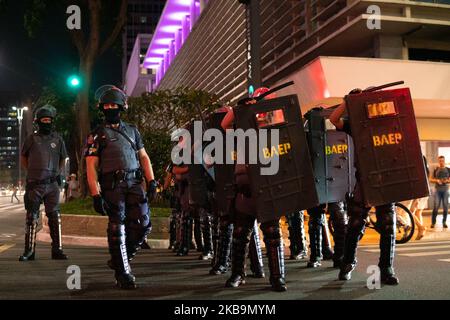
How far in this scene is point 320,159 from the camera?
6.52 m

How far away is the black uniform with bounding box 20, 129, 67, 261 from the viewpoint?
7.51 m

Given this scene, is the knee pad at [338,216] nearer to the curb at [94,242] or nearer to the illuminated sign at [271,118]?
the illuminated sign at [271,118]

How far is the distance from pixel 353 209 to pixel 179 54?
1850 inches

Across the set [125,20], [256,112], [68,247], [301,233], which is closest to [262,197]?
[256,112]

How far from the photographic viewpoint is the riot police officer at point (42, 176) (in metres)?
7.51

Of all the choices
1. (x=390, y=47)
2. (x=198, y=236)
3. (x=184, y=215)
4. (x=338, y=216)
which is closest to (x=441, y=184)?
(x=198, y=236)

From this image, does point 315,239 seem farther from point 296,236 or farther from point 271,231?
point 271,231

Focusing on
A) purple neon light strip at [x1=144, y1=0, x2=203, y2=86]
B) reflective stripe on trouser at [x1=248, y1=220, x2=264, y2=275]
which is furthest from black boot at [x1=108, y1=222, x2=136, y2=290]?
purple neon light strip at [x1=144, y1=0, x2=203, y2=86]

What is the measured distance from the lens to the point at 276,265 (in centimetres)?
479

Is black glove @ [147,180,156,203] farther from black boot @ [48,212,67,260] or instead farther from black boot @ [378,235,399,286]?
black boot @ [48,212,67,260]

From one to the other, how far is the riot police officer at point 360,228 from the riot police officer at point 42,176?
4266mm

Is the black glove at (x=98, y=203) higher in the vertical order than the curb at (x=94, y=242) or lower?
higher

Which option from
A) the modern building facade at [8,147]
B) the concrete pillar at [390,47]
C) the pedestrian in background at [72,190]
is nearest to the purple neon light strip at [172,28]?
the pedestrian in background at [72,190]

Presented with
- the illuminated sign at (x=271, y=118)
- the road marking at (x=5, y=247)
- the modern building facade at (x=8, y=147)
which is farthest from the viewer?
the modern building facade at (x=8, y=147)
